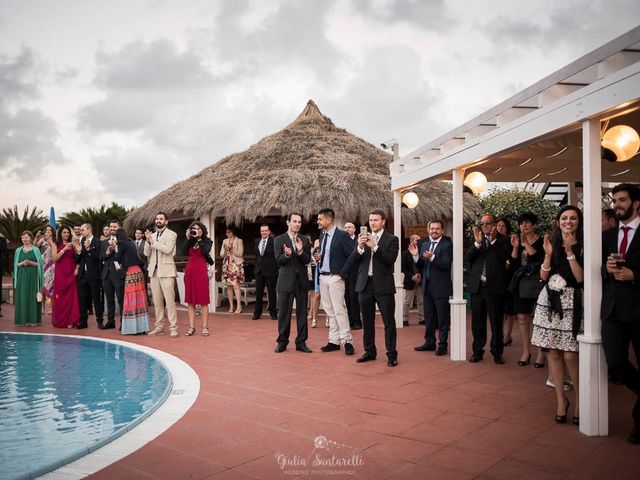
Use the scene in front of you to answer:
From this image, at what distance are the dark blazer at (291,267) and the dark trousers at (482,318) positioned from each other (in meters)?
2.42

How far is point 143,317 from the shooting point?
9.19m

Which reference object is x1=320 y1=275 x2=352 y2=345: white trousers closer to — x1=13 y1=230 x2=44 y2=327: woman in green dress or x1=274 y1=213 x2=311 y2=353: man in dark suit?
x1=274 y1=213 x2=311 y2=353: man in dark suit

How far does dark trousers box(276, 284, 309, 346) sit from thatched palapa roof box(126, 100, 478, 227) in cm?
487

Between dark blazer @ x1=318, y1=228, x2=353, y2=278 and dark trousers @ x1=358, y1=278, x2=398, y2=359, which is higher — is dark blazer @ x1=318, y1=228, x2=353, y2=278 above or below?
above

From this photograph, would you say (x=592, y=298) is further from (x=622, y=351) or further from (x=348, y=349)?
(x=348, y=349)

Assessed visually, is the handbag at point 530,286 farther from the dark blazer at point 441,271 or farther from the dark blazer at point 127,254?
the dark blazer at point 127,254

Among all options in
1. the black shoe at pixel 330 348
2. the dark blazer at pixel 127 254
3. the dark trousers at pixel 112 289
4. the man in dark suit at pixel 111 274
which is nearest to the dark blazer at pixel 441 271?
the black shoe at pixel 330 348

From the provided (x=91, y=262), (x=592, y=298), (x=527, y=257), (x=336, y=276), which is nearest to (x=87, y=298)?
(x=91, y=262)

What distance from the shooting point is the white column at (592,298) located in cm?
399

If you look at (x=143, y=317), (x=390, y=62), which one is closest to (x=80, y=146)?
(x=143, y=317)

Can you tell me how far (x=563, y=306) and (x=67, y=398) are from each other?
4.85 m

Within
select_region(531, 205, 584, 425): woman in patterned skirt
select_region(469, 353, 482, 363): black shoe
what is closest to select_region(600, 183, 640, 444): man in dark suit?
select_region(531, 205, 584, 425): woman in patterned skirt

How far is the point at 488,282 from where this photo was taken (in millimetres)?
6516

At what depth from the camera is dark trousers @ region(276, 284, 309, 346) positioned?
7363 mm
